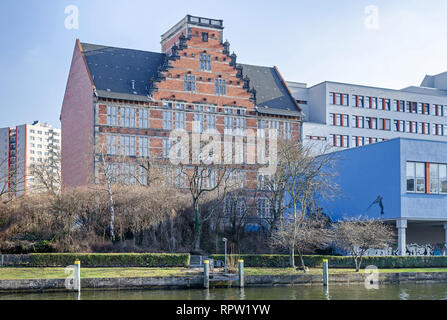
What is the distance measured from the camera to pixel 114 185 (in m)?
47.2

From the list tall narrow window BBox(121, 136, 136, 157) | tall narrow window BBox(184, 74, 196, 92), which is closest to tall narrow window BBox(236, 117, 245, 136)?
tall narrow window BBox(184, 74, 196, 92)

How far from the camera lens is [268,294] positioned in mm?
31438

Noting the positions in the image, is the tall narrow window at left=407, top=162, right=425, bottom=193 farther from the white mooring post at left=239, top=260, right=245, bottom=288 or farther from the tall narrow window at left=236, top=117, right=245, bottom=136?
the tall narrow window at left=236, top=117, right=245, bottom=136

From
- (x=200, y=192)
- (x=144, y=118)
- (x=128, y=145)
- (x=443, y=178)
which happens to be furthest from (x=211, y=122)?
(x=443, y=178)

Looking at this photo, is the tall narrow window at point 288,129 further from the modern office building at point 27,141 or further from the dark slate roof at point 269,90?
the modern office building at point 27,141

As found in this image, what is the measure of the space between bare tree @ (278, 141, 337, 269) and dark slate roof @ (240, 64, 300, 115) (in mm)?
19630

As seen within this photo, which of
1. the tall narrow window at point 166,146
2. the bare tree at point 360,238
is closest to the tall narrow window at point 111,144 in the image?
the tall narrow window at point 166,146

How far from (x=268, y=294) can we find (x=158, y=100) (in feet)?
118

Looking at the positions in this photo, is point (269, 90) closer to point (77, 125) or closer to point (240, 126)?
point (240, 126)

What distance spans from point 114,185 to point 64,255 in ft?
32.7

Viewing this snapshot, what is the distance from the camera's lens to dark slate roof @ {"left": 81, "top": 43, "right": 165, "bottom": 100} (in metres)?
63.0
